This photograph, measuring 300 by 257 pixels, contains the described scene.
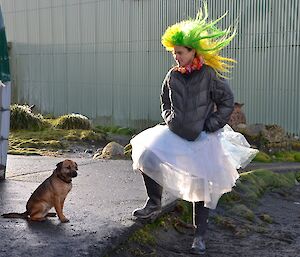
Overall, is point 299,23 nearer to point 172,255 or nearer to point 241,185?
point 241,185

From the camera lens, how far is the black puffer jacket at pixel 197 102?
18.9ft

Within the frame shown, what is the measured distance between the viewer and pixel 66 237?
5.50m

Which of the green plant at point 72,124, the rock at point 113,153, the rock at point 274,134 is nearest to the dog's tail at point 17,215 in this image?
the rock at point 113,153

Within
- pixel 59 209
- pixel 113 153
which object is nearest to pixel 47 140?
pixel 113 153

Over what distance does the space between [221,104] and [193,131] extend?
0.37m

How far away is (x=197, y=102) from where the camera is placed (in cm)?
577

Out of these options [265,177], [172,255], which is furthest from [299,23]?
[172,255]

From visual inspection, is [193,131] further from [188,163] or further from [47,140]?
[47,140]

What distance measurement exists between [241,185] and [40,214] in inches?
141

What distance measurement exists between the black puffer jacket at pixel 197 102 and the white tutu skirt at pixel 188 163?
0.10 meters

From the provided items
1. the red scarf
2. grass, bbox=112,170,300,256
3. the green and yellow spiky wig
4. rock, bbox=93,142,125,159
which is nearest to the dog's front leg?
grass, bbox=112,170,300,256

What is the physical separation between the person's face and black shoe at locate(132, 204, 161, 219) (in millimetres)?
1437

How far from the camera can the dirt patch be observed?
19.6 ft

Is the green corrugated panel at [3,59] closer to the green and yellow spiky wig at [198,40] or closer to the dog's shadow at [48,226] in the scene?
the dog's shadow at [48,226]
